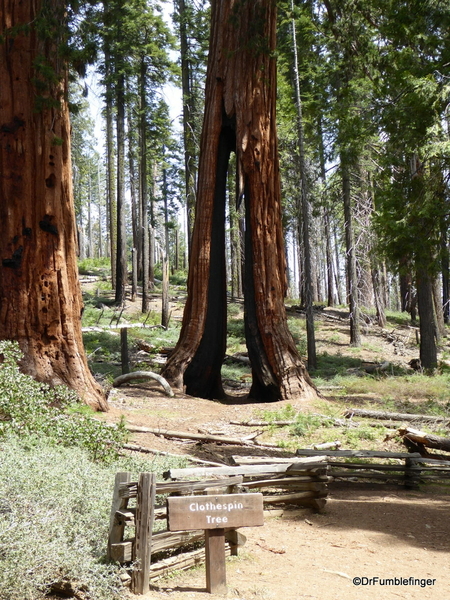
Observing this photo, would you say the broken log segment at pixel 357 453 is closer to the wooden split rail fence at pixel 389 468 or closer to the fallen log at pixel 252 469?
the wooden split rail fence at pixel 389 468

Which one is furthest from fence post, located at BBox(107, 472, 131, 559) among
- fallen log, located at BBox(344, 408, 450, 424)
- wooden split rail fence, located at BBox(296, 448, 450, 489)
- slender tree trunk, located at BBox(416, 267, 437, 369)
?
slender tree trunk, located at BBox(416, 267, 437, 369)

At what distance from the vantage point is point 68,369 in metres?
9.00

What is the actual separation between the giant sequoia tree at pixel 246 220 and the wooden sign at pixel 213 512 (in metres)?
8.01

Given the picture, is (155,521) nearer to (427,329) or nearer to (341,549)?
(341,549)

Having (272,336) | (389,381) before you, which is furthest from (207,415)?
(389,381)

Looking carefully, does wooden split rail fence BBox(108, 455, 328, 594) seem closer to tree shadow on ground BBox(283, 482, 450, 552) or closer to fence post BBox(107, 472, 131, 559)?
fence post BBox(107, 472, 131, 559)

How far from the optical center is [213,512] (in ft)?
→ 14.8

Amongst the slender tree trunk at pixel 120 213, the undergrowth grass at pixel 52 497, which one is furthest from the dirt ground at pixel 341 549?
the slender tree trunk at pixel 120 213

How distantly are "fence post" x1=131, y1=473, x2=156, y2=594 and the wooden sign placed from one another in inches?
10.2

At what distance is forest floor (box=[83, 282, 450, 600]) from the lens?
479 centimetres

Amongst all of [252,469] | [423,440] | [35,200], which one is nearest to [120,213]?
[35,200]

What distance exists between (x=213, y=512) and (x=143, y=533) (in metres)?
0.56

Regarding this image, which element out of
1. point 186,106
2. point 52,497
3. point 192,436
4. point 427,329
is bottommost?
point 192,436

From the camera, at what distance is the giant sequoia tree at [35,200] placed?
8.81 m
